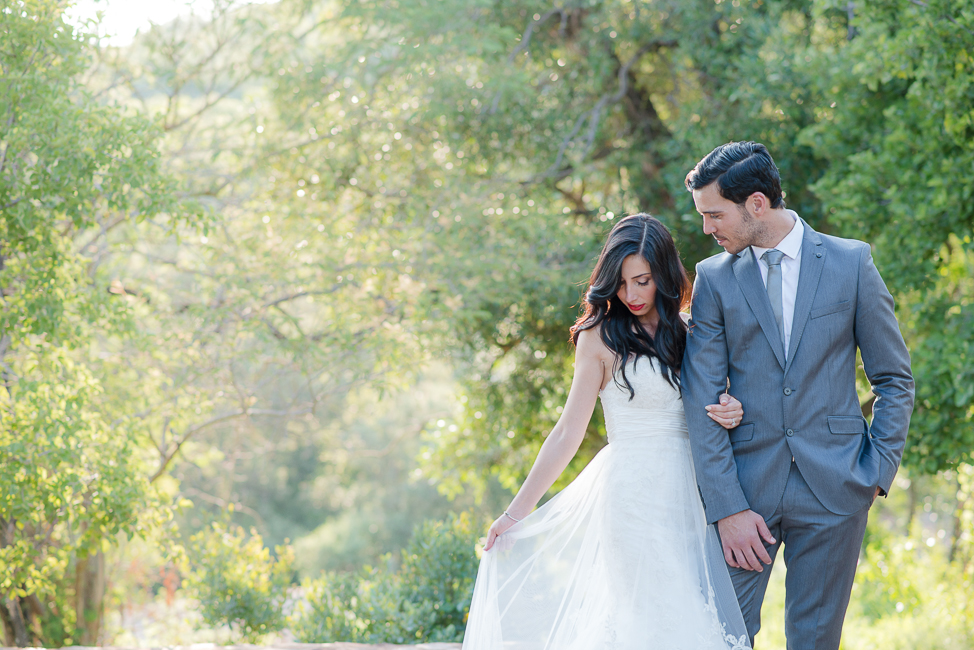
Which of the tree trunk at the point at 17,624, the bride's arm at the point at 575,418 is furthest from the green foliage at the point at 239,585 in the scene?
the bride's arm at the point at 575,418

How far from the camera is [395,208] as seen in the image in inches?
231

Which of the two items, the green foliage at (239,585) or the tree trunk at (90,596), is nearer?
the green foliage at (239,585)

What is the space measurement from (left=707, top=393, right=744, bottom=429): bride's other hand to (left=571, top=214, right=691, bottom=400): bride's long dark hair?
201 mm

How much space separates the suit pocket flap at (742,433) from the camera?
6.92ft

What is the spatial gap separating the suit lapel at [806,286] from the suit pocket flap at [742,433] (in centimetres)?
19

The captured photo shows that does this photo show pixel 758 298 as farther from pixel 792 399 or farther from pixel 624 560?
pixel 624 560

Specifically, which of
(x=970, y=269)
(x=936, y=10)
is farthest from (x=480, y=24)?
(x=970, y=269)

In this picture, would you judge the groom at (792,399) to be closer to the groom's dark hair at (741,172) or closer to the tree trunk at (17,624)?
the groom's dark hair at (741,172)

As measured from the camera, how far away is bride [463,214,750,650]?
7.01 ft

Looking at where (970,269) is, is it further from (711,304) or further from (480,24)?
(480,24)

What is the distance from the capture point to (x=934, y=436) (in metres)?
4.14

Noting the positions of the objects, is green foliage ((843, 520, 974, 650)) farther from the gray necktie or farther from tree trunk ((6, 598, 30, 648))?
tree trunk ((6, 598, 30, 648))

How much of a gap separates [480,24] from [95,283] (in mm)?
3500

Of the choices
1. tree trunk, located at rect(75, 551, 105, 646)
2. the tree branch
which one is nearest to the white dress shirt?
the tree branch
